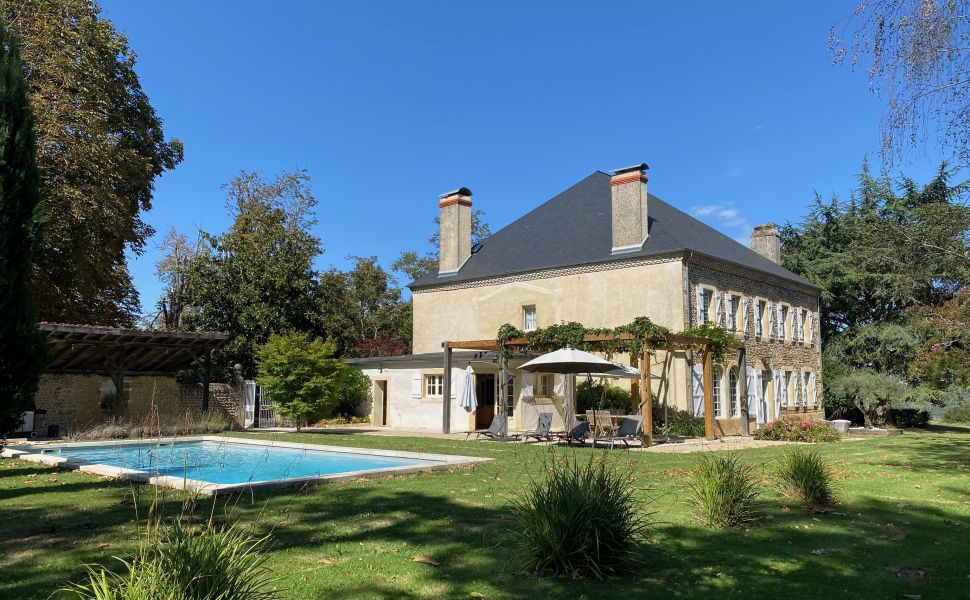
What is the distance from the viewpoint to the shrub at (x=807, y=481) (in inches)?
278

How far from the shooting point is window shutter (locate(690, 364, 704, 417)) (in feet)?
69.2

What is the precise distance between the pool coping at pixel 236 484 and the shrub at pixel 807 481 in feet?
16.3

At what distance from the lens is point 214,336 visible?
2034 centimetres

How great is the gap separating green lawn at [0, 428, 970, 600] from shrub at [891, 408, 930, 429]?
76.9 ft

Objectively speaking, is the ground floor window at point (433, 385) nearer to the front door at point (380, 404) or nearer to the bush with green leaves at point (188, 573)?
the front door at point (380, 404)

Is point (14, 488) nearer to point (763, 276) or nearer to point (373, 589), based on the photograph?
point (373, 589)

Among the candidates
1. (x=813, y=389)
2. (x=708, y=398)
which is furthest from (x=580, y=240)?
(x=813, y=389)

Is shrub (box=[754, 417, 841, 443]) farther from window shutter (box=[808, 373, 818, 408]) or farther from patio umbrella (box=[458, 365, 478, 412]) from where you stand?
window shutter (box=[808, 373, 818, 408])

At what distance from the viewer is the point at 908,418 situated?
29.6 metres

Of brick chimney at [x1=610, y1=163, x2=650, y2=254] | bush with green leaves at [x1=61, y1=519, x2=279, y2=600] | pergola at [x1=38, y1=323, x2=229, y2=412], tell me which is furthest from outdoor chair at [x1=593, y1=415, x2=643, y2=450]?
bush with green leaves at [x1=61, y1=519, x2=279, y2=600]

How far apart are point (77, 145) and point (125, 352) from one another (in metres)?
5.92

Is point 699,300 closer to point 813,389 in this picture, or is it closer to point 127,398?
point 813,389

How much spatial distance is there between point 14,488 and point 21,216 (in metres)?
3.54

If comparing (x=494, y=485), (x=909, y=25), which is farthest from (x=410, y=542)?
(x=909, y=25)
